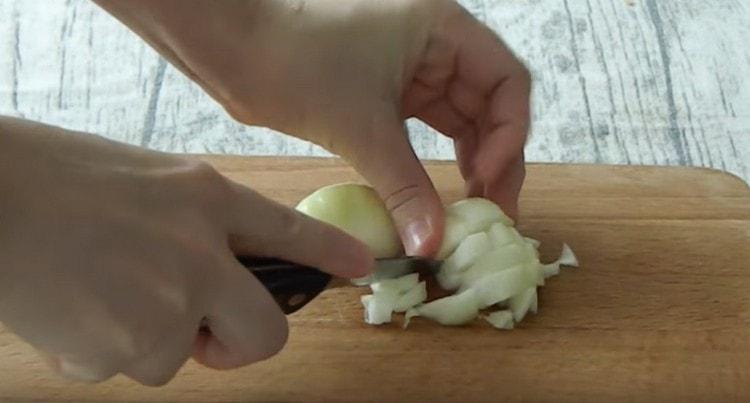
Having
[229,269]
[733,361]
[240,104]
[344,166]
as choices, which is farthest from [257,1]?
[733,361]

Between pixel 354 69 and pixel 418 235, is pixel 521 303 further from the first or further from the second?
pixel 354 69

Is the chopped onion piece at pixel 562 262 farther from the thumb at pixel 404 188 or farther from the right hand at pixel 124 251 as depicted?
the right hand at pixel 124 251

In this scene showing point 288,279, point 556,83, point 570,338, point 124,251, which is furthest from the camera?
point 556,83

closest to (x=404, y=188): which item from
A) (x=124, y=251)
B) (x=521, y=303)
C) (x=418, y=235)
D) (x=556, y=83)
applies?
(x=418, y=235)

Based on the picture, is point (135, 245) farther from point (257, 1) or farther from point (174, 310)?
point (257, 1)

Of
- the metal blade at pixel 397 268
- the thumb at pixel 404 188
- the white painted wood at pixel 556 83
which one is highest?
the thumb at pixel 404 188

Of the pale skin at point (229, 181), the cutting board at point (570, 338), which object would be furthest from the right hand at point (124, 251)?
the cutting board at point (570, 338)

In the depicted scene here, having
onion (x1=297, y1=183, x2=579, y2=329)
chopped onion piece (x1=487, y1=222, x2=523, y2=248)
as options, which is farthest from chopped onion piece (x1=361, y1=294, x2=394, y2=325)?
chopped onion piece (x1=487, y1=222, x2=523, y2=248)
